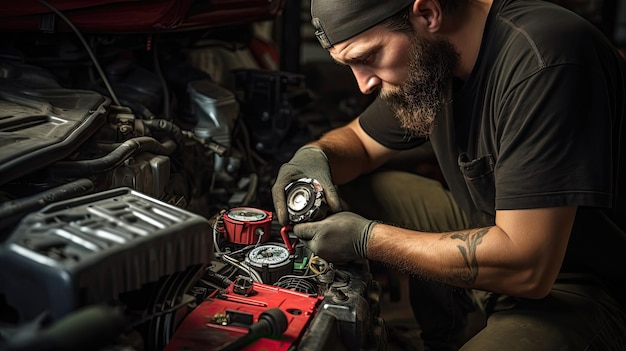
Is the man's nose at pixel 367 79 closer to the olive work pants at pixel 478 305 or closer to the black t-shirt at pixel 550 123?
the black t-shirt at pixel 550 123

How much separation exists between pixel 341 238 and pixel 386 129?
55 centimetres

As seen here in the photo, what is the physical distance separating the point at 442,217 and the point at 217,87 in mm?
794

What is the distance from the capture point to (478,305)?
6.12 feet

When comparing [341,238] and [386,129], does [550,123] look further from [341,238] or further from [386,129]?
[386,129]

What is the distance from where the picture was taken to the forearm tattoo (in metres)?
1.42

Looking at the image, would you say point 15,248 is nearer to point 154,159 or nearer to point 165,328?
point 165,328

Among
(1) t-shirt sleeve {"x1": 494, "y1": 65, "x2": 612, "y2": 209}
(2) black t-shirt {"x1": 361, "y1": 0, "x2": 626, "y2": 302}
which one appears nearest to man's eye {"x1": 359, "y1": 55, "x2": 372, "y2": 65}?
(2) black t-shirt {"x1": 361, "y1": 0, "x2": 626, "y2": 302}

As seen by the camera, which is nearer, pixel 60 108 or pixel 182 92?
pixel 60 108

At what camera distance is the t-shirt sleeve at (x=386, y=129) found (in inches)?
75.3

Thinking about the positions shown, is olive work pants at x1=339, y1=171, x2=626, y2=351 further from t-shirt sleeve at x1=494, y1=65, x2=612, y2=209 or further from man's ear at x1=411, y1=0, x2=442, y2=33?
man's ear at x1=411, y1=0, x2=442, y2=33

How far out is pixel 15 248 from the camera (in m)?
0.91

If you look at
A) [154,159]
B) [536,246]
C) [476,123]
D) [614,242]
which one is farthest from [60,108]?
[614,242]

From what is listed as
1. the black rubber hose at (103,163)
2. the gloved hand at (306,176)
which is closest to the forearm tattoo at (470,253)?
the gloved hand at (306,176)

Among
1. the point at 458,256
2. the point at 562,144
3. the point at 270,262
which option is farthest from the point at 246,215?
the point at 562,144
